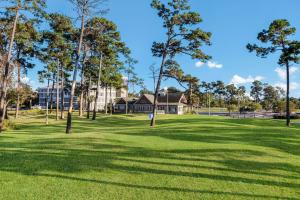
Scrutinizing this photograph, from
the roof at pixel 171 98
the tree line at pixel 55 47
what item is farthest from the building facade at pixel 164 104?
the tree line at pixel 55 47

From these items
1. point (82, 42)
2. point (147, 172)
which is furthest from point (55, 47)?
point (147, 172)

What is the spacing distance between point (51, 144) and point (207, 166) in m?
7.03

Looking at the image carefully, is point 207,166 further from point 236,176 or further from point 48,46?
point 48,46

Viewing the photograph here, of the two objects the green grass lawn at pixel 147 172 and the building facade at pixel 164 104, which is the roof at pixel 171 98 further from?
the green grass lawn at pixel 147 172

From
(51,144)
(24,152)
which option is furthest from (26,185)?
(51,144)

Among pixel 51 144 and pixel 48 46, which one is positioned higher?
pixel 48 46

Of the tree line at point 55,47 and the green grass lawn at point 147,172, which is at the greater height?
the tree line at point 55,47

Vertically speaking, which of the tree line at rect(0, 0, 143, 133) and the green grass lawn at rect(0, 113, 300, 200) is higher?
the tree line at rect(0, 0, 143, 133)

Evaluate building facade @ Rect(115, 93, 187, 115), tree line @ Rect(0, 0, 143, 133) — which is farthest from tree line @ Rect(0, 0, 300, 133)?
building facade @ Rect(115, 93, 187, 115)

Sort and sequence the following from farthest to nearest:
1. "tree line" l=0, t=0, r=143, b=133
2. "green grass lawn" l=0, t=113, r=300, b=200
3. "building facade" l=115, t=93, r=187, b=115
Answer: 1. "building facade" l=115, t=93, r=187, b=115
2. "tree line" l=0, t=0, r=143, b=133
3. "green grass lawn" l=0, t=113, r=300, b=200

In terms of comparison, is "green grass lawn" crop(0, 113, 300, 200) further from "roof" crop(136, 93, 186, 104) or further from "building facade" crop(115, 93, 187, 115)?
"roof" crop(136, 93, 186, 104)

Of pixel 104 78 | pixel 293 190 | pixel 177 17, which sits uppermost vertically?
pixel 177 17

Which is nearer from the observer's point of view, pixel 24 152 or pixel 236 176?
pixel 236 176

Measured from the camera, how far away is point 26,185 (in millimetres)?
7086
